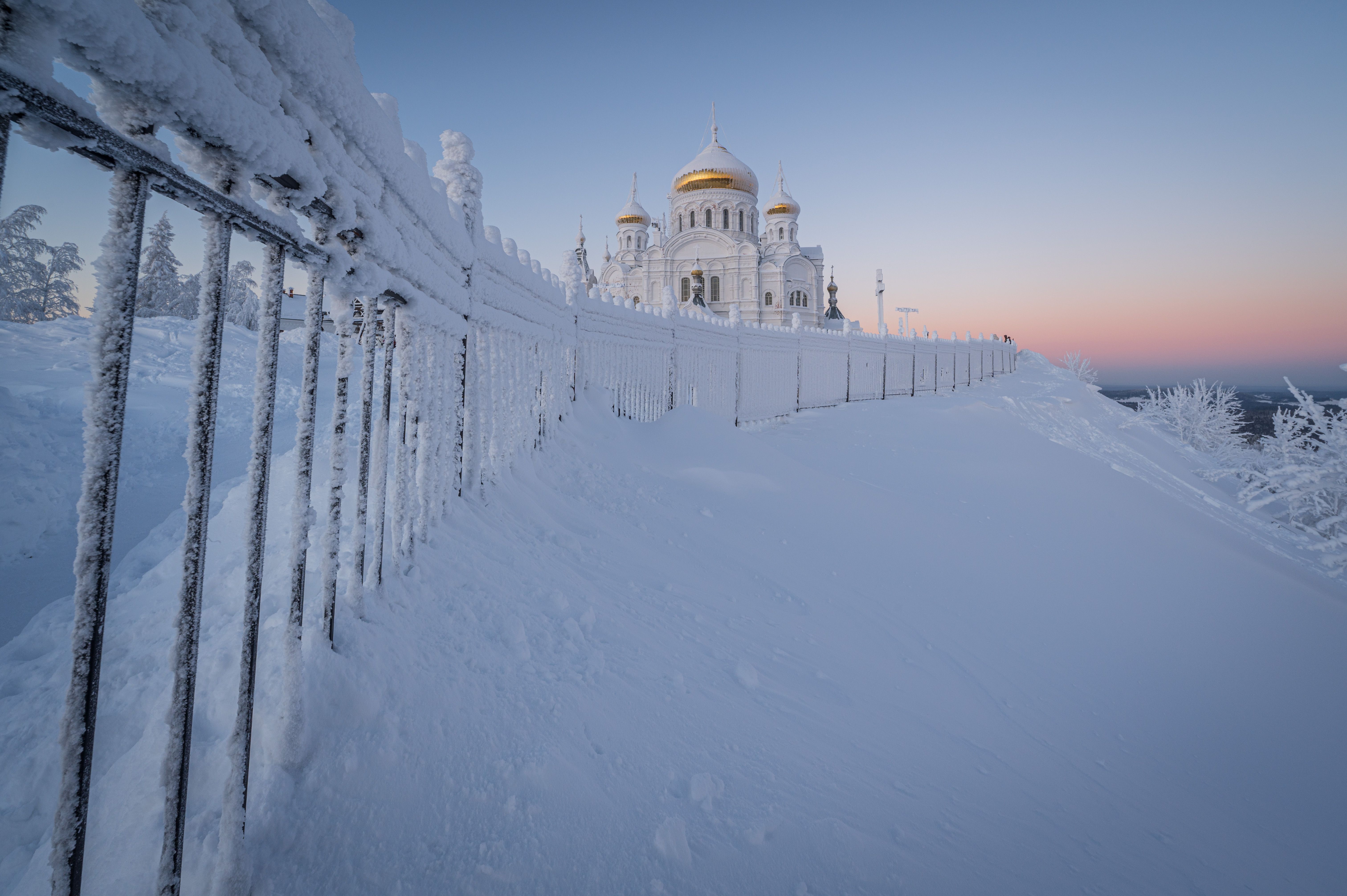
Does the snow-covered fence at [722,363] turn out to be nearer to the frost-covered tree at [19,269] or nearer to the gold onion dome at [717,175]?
the frost-covered tree at [19,269]

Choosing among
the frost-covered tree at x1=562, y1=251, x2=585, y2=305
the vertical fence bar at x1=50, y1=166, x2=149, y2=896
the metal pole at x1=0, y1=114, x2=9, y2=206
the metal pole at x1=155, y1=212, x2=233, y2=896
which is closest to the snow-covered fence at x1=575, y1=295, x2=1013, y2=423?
the frost-covered tree at x1=562, y1=251, x2=585, y2=305

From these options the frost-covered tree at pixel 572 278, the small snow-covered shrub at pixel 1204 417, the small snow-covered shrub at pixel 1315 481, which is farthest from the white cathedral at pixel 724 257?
the frost-covered tree at pixel 572 278

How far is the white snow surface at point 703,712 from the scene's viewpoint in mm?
1285

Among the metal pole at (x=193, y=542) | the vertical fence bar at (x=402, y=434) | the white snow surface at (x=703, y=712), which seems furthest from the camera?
the vertical fence bar at (x=402, y=434)

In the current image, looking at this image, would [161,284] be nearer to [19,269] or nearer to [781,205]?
[19,269]

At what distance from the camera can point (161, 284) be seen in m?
1.21

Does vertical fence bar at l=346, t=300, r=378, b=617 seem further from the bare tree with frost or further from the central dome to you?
the central dome

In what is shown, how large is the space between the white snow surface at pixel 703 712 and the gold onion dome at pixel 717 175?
126 feet

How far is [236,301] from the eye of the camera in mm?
2404

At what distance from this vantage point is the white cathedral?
1521 inches

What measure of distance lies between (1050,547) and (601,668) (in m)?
5.38

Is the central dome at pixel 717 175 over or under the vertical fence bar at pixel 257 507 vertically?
over

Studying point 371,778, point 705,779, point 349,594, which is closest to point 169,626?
point 349,594

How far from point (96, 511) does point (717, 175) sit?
42940 millimetres
